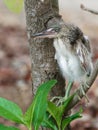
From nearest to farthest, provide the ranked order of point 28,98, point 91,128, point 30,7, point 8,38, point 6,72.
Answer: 1. point 30,7
2. point 91,128
3. point 28,98
4. point 6,72
5. point 8,38

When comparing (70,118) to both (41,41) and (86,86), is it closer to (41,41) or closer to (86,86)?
(86,86)

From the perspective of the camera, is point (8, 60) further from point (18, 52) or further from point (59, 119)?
point (59, 119)

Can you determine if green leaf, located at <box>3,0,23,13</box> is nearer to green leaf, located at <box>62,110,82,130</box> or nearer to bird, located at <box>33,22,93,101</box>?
bird, located at <box>33,22,93,101</box>

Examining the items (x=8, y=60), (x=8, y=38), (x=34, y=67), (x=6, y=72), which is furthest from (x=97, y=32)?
(x=34, y=67)

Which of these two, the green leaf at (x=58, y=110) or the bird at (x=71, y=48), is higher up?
the bird at (x=71, y=48)

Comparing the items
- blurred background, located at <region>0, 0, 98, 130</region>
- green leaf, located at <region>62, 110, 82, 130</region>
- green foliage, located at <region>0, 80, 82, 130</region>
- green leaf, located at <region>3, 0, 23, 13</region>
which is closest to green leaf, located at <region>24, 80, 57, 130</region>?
green foliage, located at <region>0, 80, 82, 130</region>

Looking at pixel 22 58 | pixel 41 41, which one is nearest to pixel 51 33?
pixel 41 41

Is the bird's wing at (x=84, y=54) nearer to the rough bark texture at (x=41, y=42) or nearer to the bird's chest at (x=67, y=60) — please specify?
the bird's chest at (x=67, y=60)

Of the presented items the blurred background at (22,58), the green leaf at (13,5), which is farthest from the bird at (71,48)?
the blurred background at (22,58)
